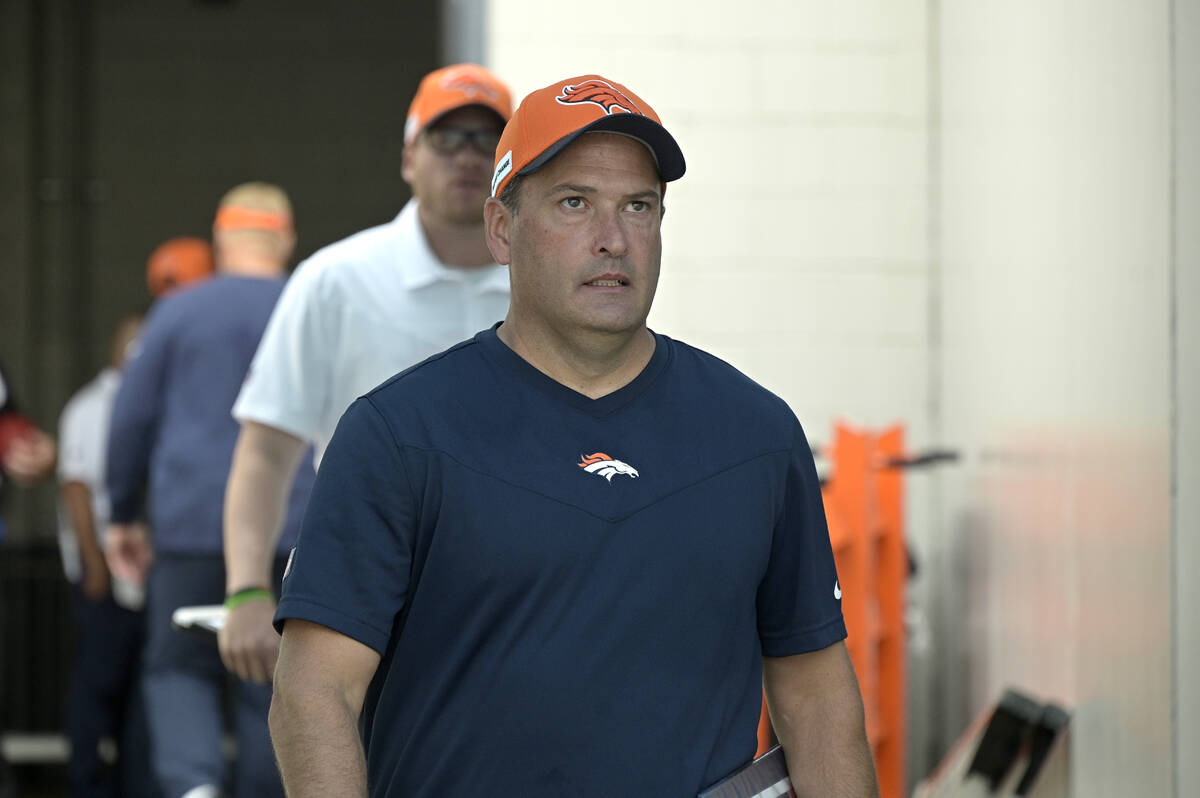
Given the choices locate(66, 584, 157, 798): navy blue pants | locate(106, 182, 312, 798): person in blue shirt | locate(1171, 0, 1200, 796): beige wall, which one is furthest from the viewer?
locate(66, 584, 157, 798): navy blue pants

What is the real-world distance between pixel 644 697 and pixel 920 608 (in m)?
4.11

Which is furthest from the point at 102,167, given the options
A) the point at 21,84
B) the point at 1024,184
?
the point at 1024,184

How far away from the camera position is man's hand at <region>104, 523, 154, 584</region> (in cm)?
525

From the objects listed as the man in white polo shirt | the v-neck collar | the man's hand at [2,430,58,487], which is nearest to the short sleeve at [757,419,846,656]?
the v-neck collar

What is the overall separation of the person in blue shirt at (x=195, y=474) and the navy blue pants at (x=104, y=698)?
46.3 inches

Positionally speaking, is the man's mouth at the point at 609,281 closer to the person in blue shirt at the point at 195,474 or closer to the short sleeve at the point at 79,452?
the person in blue shirt at the point at 195,474

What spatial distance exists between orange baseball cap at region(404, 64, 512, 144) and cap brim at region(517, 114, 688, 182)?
3.77 feet

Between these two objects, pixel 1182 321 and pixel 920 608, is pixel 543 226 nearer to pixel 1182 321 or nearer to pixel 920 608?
pixel 1182 321

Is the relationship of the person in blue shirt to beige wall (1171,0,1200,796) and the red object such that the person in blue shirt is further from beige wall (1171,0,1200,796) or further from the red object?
beige wall (1171,0,1200,796)

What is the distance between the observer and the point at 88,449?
276 inches

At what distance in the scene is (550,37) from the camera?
530cm

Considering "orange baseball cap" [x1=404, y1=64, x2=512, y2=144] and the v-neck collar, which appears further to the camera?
"orange baseball cap" [x1=404, y1=64, x2=512, y2=144]

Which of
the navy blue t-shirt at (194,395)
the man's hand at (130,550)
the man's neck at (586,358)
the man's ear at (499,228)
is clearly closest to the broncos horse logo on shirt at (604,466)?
the man's neck at (586,358)

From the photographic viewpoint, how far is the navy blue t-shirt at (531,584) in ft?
6.30
